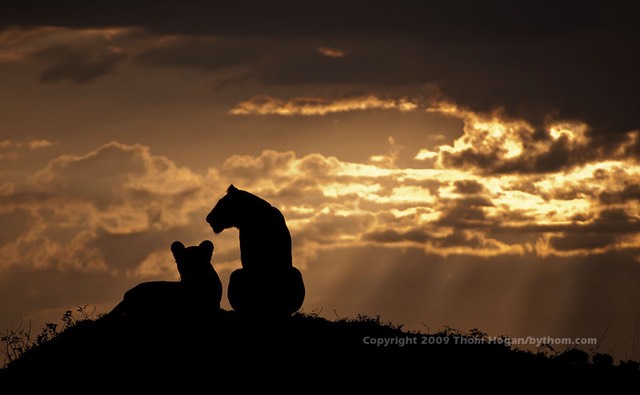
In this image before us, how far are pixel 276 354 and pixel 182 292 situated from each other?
2.98m

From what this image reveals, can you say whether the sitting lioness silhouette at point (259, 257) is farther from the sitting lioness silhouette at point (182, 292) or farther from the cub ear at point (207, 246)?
the sitting lioness silhouette at point (182, 292)

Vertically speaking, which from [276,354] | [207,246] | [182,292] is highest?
[207,246]

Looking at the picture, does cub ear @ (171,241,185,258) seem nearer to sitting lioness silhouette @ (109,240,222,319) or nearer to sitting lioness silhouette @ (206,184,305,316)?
sitting lioness silhouette @ (109,240,222,319)

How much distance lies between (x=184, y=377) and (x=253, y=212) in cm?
478

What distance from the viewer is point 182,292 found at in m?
25.2

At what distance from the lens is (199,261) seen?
84.5 ft

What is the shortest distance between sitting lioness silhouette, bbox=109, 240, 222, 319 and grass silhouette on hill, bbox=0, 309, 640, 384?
0.28 meters

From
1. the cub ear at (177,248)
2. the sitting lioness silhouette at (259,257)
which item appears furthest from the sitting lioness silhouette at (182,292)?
the sitting lioness silhouette at (259,257)

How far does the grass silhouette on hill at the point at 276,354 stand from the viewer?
23812mm

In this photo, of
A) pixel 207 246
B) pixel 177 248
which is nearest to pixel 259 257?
pixel 207 246

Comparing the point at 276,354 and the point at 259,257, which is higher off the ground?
the point at 259,257

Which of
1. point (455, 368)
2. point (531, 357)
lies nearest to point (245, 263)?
point (455, 368)

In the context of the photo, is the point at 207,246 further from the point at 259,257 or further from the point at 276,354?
the point at 276,354

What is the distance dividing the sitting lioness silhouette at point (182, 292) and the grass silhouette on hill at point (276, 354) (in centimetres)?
28
